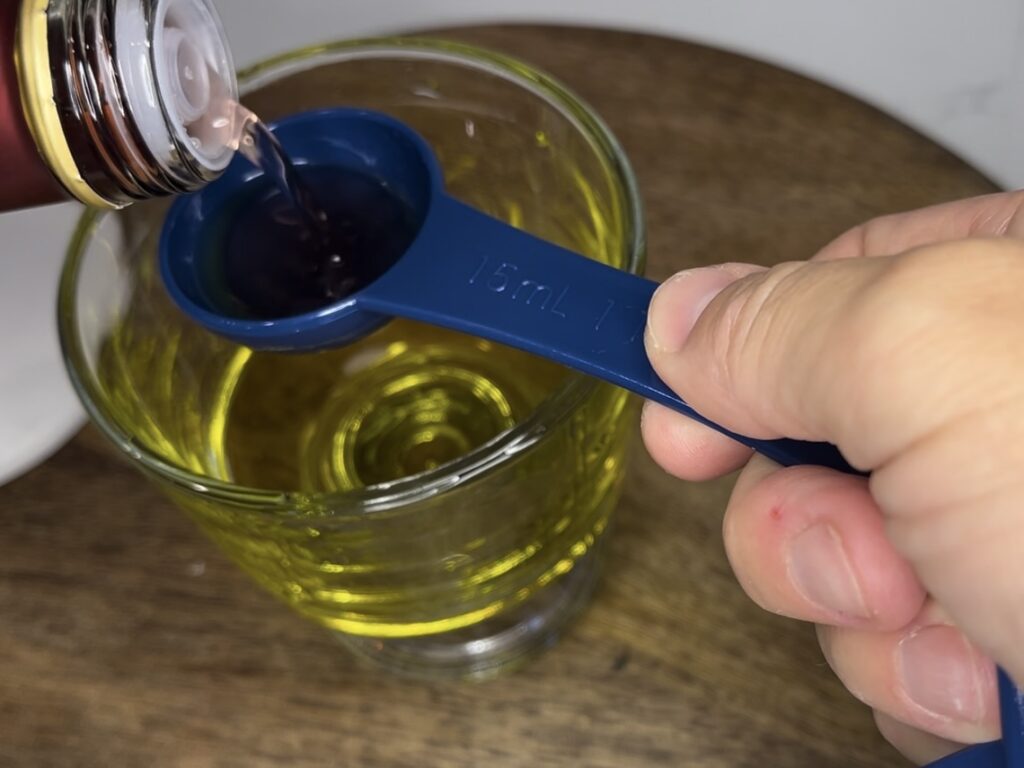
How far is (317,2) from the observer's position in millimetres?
530

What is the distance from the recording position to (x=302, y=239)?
387mm

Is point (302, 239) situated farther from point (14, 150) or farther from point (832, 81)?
point (832, 81)

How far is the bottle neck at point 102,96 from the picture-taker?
27 cm

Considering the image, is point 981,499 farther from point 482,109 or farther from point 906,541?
point 482,109

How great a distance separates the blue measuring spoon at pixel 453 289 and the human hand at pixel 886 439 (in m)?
0.01

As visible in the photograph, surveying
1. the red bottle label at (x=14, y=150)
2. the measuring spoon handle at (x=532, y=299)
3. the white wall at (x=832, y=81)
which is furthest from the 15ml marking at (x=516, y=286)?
the white wall at (x=832, y=81)

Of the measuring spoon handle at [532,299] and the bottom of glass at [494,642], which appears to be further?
the bottom of glass at [494,642]

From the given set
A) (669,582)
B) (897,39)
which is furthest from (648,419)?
(897,39)

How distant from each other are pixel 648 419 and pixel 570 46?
255 millimetres

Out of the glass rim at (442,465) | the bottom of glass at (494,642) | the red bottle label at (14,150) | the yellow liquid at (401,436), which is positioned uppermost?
the red bottle label at (14,150)

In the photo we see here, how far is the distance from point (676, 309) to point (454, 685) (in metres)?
0.18

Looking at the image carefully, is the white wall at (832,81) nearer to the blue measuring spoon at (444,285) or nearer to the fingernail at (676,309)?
the blue measuring spoon at (444,285)

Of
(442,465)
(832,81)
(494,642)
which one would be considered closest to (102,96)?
(442,465)

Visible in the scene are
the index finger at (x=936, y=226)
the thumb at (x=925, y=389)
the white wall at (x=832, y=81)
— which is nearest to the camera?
the thumb at (x=925, y=389)
